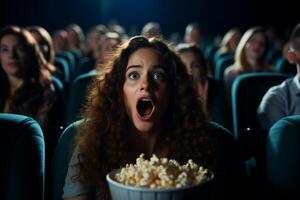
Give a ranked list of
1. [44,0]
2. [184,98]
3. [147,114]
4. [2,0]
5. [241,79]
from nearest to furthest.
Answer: [147,114], [184,98], [241,79], [2,0], [44,0]

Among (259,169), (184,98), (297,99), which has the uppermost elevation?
(184,98)

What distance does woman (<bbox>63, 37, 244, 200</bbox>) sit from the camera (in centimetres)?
142

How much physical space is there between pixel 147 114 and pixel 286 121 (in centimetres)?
49

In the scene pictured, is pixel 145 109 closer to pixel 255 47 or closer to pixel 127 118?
pixel 127 118

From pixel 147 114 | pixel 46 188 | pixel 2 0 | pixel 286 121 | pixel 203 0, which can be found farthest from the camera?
pixel 203 0

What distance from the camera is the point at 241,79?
3.00m

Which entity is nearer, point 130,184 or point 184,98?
point 130,184

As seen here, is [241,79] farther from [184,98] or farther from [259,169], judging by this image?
[184,98]

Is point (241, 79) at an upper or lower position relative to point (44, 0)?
lower

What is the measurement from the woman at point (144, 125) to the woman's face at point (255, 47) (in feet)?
9.46

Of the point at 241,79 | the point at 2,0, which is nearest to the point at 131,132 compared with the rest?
the point at 241,79

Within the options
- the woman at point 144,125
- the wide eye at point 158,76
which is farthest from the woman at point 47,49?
the wide eye at point 158,76

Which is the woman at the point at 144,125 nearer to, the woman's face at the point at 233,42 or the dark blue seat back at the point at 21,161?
the dark blue seat back at the point at 21,161

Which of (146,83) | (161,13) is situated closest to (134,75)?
(146,83)
